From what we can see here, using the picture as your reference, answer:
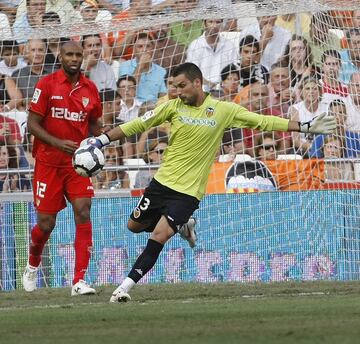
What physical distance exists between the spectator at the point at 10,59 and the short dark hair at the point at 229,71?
3.13 m

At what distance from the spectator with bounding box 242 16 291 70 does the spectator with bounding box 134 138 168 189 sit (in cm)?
203

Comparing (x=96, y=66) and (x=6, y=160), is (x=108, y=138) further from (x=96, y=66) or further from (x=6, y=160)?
(x=96, y=66)

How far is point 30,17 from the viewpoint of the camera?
17297 mm

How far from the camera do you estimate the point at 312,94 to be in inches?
648

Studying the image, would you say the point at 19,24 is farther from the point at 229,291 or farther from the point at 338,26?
the point at 229,291

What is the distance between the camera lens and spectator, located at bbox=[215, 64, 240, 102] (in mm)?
17281

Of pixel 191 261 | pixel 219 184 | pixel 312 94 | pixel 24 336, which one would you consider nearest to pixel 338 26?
pixel 312 94

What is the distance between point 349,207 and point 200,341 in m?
8.16

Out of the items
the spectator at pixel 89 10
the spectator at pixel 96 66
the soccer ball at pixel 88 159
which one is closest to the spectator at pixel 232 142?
the spectator at pixel 96 66

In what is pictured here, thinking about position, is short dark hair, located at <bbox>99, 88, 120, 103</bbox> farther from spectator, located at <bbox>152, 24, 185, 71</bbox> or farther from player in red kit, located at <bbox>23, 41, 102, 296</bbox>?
player in red kit, located at <bbox>23, 41, 102, 296</bbox>

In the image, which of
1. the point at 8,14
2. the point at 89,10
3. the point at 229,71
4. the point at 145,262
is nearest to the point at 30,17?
the point at 8,14

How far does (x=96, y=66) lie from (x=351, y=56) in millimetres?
4038

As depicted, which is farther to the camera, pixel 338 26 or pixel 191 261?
pixel 338 26

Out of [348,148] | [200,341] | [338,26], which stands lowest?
[200,341]
